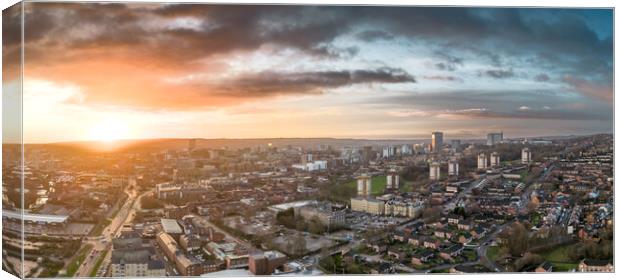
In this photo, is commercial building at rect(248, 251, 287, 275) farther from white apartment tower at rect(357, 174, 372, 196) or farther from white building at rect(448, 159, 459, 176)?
white building at rect(448, 159, 459, 176)

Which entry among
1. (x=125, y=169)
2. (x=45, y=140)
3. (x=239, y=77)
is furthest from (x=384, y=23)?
(x=45, y=140)

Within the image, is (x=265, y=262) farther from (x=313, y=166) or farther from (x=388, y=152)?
(x=388, y=152)

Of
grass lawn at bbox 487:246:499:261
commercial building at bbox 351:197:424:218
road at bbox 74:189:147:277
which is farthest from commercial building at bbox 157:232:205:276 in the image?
grass lawn at bbox 487:246:499:261

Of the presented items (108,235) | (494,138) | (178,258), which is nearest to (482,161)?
(494,138)

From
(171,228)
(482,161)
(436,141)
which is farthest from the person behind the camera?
(482,161)

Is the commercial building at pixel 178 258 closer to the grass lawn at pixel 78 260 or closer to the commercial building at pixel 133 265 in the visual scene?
the commercial building at pixel 133 265

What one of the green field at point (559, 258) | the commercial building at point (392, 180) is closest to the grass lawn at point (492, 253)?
the green field at point (559, 258)
